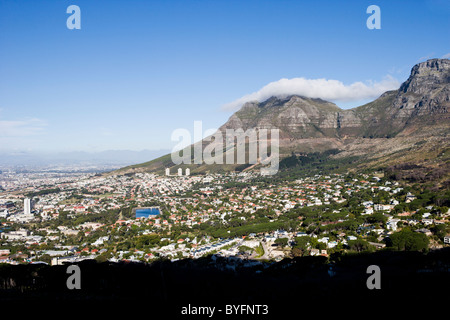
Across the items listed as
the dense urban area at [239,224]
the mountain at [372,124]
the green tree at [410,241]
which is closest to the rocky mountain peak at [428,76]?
the mountain at [372,124]

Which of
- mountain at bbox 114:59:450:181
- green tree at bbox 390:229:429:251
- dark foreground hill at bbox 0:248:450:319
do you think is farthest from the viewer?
mountain at bbox 114:59:450:181

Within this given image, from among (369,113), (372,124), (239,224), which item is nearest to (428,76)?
(369,113)


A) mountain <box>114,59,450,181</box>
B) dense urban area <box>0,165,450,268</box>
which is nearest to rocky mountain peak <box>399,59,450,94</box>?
mountain <box>114,59,450,181</box>

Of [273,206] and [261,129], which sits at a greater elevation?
[261,129]

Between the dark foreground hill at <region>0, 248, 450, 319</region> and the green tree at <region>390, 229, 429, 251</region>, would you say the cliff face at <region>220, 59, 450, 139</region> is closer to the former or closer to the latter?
the green tree at <region>390, 229, 429, 251</region>
